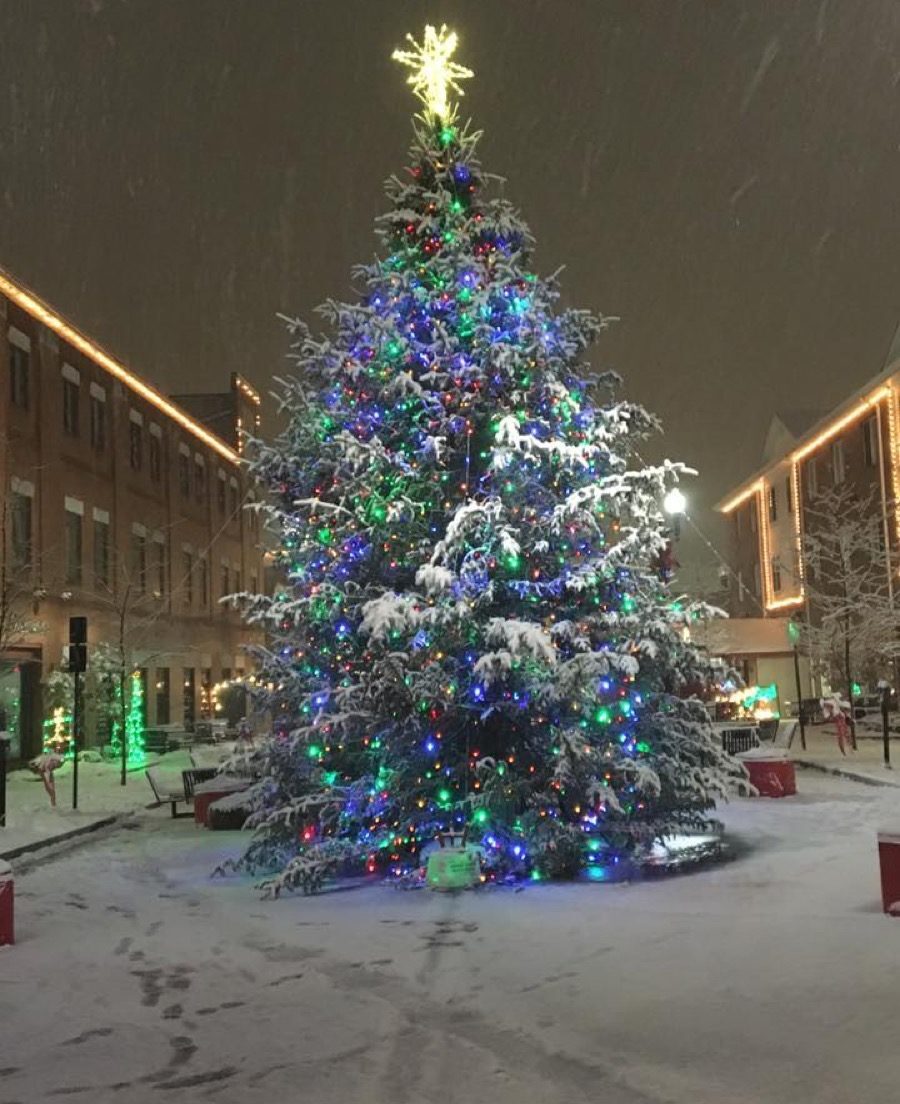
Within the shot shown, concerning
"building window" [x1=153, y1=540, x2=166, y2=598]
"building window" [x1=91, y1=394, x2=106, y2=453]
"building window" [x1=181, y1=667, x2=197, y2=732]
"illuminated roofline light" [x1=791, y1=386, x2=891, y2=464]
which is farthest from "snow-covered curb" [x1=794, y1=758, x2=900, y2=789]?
"building window" [x1=181, y1=667, x2=197, y2=732]

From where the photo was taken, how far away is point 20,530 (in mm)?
27875

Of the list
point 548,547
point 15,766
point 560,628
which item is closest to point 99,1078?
point 560,628

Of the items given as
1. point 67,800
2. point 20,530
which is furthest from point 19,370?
point 67,800

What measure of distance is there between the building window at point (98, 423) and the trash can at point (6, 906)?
25630mm

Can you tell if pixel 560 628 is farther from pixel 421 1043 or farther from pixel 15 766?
pixel 15 766

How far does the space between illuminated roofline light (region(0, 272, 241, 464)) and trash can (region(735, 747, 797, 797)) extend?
1101 cm

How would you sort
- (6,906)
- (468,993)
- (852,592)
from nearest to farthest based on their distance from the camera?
(468,993) → (6,906) → (852,592)

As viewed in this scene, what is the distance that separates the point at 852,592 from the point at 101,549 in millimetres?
22292

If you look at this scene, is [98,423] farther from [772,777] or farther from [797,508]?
[797,508]

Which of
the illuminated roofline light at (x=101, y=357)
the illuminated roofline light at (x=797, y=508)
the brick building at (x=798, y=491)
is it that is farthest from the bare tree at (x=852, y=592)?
the illuminated roofline light at (x=101, y=357)

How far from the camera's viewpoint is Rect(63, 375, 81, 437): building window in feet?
Answer: 102

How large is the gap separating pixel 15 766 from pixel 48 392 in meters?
9.65

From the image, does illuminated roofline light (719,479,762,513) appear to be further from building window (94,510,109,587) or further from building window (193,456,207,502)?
building window (94,510,109,587)

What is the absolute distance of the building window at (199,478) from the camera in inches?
1734
